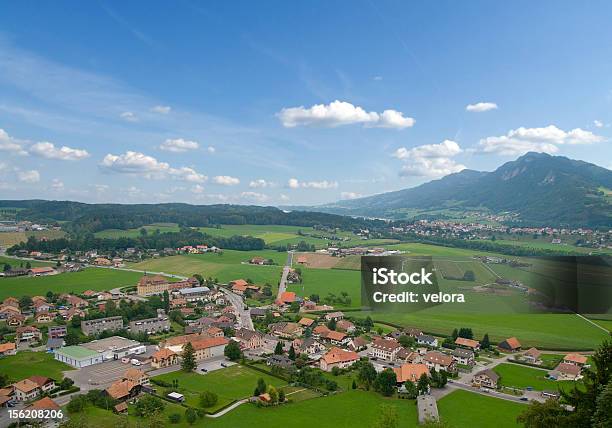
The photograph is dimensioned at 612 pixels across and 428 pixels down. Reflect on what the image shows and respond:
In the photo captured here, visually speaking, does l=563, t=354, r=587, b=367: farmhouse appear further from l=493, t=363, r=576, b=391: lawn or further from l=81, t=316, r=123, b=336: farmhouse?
l=81, t=316, r=123, b=336: farmhouse

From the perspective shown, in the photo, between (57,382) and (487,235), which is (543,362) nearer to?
(57,382)

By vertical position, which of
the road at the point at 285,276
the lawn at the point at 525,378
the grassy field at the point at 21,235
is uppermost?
the grassy field at the point at 21,235

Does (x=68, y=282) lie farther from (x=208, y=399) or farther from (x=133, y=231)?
(x=133, y=231)

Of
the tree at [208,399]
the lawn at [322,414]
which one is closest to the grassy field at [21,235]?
the tree at [208,399]

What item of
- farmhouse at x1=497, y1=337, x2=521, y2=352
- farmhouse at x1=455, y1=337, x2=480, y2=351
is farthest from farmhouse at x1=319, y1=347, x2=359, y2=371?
farmhouse at x1=497, y1=337, x2=521, y2=352

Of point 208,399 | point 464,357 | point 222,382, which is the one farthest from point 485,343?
point 208,399

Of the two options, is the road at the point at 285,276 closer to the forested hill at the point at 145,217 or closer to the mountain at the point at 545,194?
the forested hill at the point at 145,217
